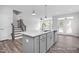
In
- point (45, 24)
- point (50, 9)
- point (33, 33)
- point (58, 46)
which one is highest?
point (50, 9)

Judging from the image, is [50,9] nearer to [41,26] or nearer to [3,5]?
[41,26]

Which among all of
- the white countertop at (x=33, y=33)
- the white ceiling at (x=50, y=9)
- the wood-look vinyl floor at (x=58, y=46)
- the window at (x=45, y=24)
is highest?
the white ceiling at (x=50, y=9)

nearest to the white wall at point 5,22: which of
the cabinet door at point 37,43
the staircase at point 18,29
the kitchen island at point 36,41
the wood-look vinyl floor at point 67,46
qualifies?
the staircase at point 18,29

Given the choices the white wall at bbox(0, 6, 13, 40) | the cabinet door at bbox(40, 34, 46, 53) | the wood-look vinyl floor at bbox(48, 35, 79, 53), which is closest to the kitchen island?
the cabinet door at bbox(40, 34, 46, 53)

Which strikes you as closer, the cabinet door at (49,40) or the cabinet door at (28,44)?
the cabinet door at (28,44)

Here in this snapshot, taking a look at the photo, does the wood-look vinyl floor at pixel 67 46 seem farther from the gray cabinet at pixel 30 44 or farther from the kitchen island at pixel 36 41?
the gray cabinet at pixel 30 44

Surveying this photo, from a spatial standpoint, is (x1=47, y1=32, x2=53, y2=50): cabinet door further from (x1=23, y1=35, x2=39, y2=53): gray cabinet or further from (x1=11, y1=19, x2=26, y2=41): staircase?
(x1=11, y1=19, x2=26, y2=41): staircase

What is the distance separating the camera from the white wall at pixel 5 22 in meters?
1.26

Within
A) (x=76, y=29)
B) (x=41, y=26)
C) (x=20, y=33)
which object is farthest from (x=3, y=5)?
(x=76, y=29)

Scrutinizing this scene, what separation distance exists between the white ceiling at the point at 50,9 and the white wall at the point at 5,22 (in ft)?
0.43

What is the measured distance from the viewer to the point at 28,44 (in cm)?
132

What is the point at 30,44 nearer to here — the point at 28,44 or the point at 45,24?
the point at 28,44

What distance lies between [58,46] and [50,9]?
2.20 feet

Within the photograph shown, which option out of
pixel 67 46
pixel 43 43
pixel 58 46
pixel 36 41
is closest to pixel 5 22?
pixel 36 41
